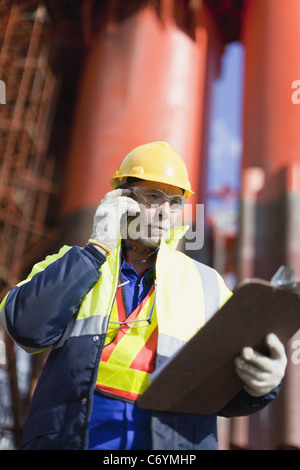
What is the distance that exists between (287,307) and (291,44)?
8.67 meters

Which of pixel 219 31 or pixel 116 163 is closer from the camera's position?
pixel 116 163

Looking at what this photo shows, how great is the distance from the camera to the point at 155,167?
2.86m

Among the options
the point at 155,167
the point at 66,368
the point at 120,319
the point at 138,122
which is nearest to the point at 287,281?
the point at 120,319

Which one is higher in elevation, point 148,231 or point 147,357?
point 148,231

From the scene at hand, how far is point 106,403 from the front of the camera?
6.73ft

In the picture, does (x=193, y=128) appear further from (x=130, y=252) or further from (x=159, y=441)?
(x=159, y=441)

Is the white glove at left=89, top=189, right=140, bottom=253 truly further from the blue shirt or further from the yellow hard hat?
the blue shirt

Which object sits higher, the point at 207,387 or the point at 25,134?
the point at 25,134

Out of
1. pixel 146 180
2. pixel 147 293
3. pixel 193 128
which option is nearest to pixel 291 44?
pixel 193 128

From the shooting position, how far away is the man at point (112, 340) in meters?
1.96

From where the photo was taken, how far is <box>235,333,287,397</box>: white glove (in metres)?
1.88

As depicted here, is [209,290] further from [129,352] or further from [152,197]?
[152,197]

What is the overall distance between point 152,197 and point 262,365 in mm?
1187

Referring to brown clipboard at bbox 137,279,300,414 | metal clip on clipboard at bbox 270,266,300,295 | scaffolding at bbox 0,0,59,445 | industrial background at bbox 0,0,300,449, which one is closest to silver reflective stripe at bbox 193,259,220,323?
brown clipboard at bbox 137,279,300,414
